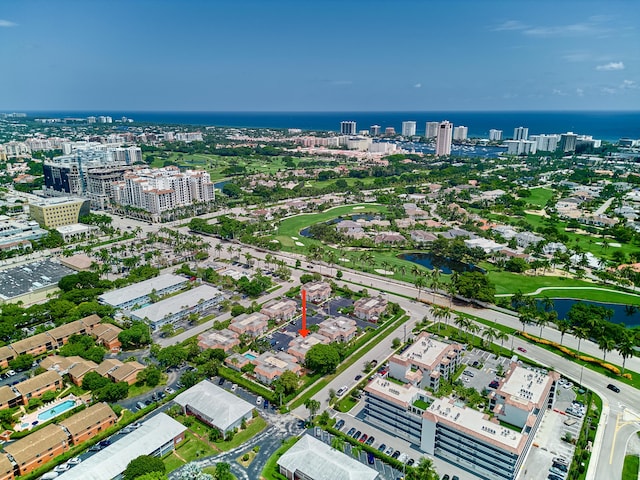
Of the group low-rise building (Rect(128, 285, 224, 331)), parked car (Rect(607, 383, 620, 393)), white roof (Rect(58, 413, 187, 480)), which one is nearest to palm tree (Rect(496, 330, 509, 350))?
parked car (Rect(607, 383, 620, 393))

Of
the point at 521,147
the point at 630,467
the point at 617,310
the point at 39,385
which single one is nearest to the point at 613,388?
the point at 630,467

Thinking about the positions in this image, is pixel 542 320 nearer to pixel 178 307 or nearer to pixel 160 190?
pixel 178 307

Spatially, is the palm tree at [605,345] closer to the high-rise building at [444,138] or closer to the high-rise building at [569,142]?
the high-rise building at [444,138]

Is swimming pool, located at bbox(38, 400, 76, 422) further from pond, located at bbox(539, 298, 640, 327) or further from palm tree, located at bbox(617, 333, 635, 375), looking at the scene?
pond, located at bbox(539, 298, 640, 327)

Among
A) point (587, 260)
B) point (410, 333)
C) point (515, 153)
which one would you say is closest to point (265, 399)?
point (410, 333)

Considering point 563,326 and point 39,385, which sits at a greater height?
point 563,326

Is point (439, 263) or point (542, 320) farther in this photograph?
point (439, 263)
